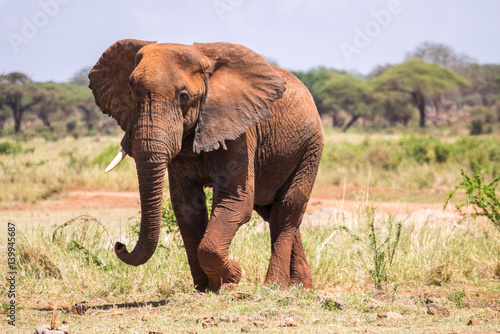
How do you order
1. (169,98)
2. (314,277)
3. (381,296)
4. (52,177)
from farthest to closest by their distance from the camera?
(52,177) < (314,277) < (381,296) < (169,98)

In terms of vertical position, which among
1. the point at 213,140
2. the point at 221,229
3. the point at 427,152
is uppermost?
the point at 427,152

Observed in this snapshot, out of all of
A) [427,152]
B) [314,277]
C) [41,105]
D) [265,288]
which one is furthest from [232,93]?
[41,105]

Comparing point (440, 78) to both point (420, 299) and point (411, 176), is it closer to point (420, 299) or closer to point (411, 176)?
point (411, 176)

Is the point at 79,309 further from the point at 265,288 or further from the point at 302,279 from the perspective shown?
the point at 302,279

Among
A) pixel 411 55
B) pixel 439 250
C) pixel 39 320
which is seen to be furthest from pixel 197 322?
pixel 411 55

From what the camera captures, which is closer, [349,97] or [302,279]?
[302,279]

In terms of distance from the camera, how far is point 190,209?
20.4 feet

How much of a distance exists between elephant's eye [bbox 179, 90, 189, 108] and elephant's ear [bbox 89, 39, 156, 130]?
653 millimetres

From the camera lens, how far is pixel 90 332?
194 inches

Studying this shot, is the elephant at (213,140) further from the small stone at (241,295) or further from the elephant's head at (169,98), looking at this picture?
the small stone at (241,295)

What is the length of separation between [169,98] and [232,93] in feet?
2.29

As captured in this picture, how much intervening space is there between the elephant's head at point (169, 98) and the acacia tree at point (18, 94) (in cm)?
2902

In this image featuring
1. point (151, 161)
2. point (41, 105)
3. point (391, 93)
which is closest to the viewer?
point (151, 161)

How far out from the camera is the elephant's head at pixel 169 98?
202 inches
